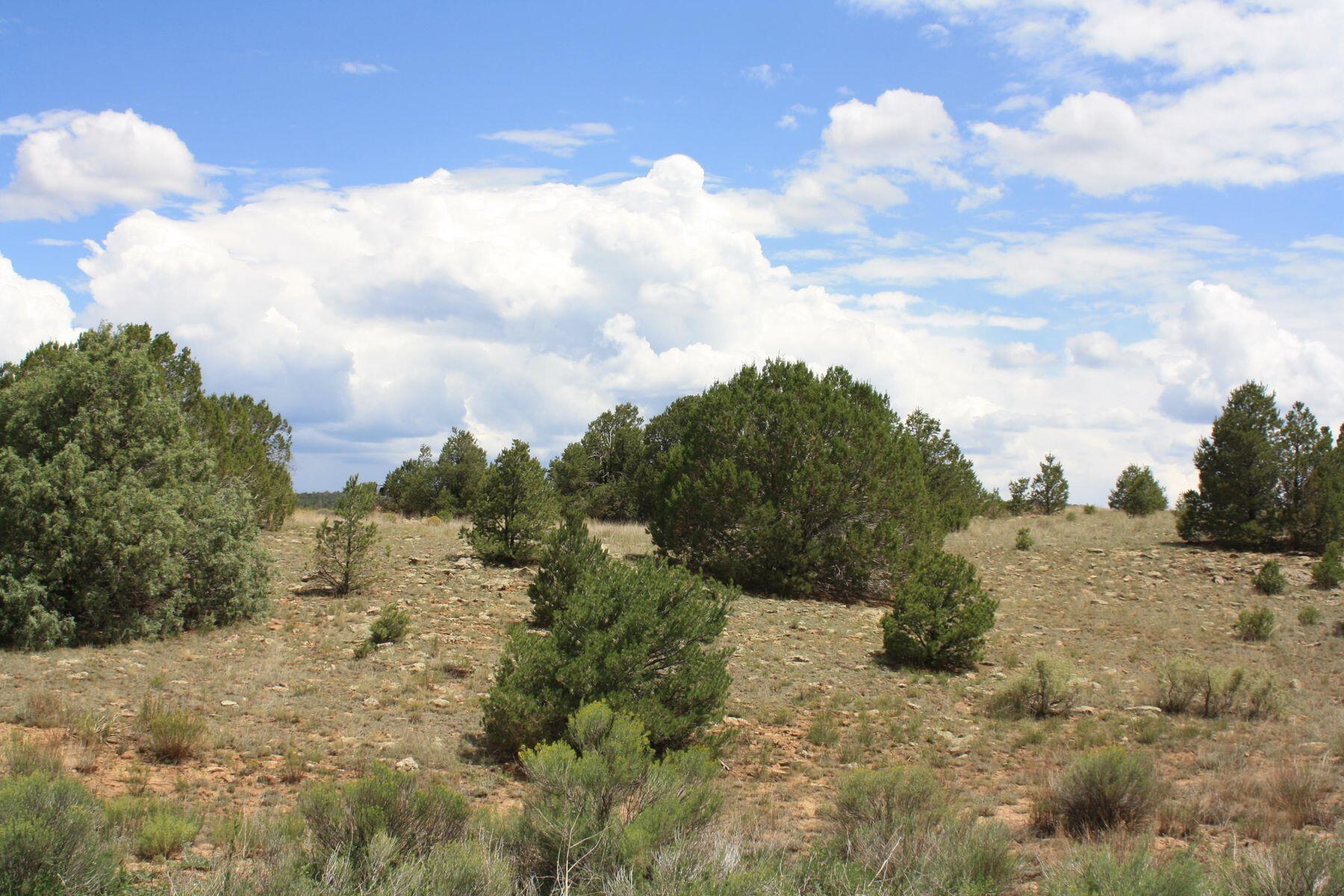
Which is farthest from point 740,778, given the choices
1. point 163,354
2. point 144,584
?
point 163,354

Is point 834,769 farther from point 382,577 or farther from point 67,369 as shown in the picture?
point 67,369

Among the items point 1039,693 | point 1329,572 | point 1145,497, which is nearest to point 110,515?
point 1039,693

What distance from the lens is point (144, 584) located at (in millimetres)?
11562

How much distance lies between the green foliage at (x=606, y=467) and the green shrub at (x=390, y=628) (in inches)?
807

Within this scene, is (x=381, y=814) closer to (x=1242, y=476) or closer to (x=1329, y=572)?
(x=1329, y=572)

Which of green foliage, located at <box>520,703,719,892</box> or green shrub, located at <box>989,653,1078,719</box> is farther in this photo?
green shrub, located at <box>989,653,1078,719</box>

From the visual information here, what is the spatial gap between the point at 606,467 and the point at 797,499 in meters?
22.5

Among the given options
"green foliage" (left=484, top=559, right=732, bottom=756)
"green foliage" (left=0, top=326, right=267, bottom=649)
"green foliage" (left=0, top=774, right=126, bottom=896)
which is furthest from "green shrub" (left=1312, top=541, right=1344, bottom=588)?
"green foliage" (left=0, top=774, right=126, bottom=896)

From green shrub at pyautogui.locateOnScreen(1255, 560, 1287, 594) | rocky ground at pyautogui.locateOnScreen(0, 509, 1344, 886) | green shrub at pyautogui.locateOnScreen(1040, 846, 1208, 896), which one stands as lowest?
rocky ground at pyautogui.locateOnScreen(0, 509, 1344, 886)

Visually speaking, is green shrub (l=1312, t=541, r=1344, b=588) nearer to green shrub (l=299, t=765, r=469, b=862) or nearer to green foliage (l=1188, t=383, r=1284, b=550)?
green foliage (l=1188, t=383, r=1284, b=550)

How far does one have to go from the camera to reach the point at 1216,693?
1088 cm

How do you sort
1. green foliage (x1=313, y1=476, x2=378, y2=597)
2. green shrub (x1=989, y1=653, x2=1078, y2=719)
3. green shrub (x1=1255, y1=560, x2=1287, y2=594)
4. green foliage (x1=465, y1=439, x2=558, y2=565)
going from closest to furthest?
1. green shrub (x1=989, y1=653, x2=1078, y2=719)
2. green foliage (x1=313, y1=476, x2=378, y2=597)
3. green foliage (x1=465, y1=439, x2=558, y2=565)
4. green shrub (x1=1255, y1=560, x2=1287, y2=594)

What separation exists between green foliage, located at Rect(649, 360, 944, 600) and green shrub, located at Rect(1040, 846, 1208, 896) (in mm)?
12324

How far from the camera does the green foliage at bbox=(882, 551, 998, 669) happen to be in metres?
13.1
